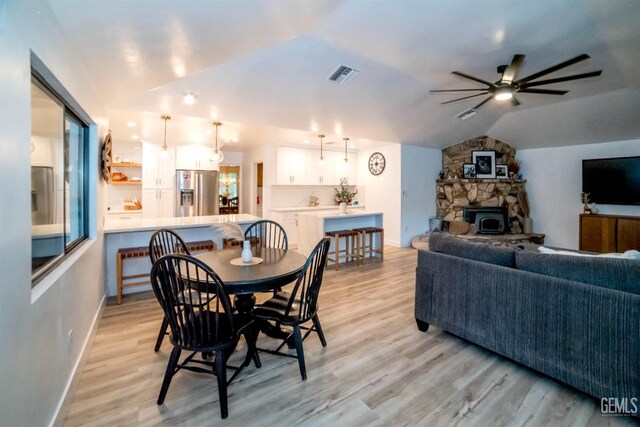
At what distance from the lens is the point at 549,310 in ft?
6.56

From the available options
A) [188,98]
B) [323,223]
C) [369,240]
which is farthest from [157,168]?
[369,240]

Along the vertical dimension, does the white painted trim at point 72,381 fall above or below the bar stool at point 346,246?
below

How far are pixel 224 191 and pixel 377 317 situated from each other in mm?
6548

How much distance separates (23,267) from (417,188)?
6.99 meters

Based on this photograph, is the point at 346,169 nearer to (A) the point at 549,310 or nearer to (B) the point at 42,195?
(A) the point at 549,310

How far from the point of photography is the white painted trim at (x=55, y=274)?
4.51ft

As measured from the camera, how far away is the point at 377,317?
310 cm

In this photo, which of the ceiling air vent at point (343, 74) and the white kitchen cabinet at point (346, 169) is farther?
the white kitchen cabinet at point (346, 169)

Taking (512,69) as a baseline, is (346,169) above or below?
below

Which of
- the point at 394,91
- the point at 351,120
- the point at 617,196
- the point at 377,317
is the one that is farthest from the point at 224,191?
the point at 617,196

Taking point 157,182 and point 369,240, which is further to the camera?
point 157,182

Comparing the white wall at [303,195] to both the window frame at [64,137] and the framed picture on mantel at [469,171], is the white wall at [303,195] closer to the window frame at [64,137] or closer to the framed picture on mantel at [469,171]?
the framed picture on mantel at [469,171]

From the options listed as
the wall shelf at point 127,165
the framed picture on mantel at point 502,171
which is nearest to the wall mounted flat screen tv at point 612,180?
the framed picture on mantel at point 502,171

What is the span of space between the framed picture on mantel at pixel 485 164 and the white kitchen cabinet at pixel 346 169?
2.95 m
